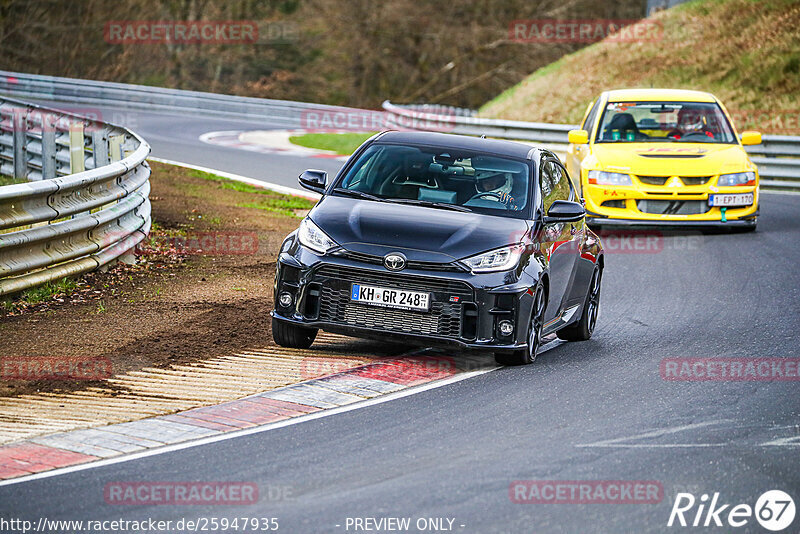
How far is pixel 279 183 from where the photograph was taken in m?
21.6

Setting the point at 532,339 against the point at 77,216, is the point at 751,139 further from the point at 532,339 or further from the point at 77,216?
the point at 77,216

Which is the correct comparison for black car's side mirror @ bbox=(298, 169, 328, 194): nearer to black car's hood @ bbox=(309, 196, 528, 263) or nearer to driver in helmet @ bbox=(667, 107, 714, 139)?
black car's hood @ bbox=(309, 196, 528, 263)

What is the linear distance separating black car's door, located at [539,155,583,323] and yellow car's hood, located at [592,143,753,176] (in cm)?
593

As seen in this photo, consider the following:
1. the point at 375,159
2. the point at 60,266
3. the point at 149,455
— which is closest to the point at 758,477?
the point at 149,455

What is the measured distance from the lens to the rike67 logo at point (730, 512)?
5.68 meters

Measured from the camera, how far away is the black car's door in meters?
9.52

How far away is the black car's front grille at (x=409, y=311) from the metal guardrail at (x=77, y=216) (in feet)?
9.55

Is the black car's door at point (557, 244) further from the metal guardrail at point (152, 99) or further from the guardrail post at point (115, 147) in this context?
the metal guardrail at point (152, 99)

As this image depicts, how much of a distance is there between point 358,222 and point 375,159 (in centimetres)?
114

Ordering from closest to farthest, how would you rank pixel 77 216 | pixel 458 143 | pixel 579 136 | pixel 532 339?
pixel 532 339, pixel 458 143, pixel 77 216, pixel 579 136

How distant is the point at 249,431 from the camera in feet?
23.2

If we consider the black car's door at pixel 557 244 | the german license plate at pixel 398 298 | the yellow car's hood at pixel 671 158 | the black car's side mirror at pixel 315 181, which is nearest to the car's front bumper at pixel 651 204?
the yellow car's hood at pixel 671 158

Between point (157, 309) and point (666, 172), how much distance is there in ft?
27.0

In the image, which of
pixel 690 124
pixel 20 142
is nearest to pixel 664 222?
pixel 690 124
